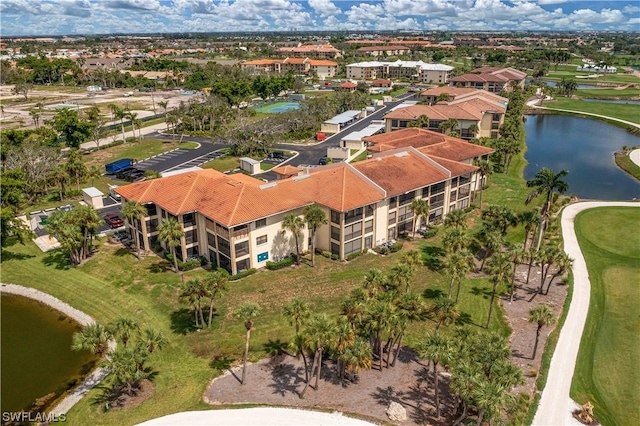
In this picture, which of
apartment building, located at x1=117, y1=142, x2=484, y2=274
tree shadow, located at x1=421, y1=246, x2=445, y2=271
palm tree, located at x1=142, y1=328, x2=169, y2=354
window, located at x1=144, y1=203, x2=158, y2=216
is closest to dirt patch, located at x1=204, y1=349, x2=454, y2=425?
palm tree, located at x1=142, y1=328, x2=169, y2=354

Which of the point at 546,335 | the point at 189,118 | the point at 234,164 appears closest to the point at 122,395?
the point at 546,335

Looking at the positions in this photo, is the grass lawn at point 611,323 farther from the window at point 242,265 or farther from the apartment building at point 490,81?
the apartment building at point 490,81

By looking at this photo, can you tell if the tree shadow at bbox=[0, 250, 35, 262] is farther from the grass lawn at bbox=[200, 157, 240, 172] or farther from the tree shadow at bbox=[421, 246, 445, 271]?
the tree shadow at bbox=[421, 246, 445, 271]

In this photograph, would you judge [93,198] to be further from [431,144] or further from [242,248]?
[431,144]

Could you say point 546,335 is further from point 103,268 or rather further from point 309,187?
point 103,268

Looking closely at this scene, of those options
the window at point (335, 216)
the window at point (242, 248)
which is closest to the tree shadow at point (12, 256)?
the window at point (242, 248)

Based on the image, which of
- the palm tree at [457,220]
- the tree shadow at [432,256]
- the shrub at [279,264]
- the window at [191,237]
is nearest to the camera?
the shrub at [279,264]

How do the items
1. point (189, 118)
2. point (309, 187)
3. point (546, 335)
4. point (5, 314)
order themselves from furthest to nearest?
1. point (189, 118)
2. point (309, 187)
3. point (5, 314)
4. point (546, 335)
